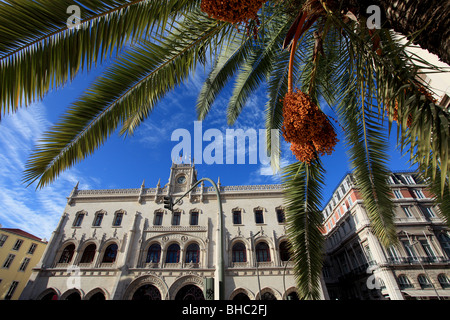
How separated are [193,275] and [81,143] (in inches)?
739

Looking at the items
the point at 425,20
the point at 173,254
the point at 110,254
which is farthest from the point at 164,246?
the point at 425,20

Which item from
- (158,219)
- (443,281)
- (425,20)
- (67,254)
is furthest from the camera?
(158,219)

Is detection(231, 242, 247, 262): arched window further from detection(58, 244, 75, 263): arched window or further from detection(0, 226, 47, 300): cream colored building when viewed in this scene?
detection(0, 226, 47, 300): cream colored building

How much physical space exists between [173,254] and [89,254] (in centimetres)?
803

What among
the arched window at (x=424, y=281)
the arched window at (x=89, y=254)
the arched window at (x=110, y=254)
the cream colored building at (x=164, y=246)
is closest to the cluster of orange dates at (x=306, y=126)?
the cream colored building at (x=164, y=246)

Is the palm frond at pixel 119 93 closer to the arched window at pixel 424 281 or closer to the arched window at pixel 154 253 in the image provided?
the arched window at pixel 154 253

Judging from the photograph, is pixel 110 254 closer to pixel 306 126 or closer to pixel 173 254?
pixel 173 254

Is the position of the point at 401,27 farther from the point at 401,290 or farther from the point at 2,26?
the point at 401,290

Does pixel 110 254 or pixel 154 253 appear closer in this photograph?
pixel 154 253

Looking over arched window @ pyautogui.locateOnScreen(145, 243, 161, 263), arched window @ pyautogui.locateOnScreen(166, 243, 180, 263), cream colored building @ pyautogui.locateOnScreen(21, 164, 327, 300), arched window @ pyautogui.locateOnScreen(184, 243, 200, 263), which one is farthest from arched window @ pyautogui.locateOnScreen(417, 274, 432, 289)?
arched window @ pyautogui.locateOnScreen(145, 243, 161, 263)

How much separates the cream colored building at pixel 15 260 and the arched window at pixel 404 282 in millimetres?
43780

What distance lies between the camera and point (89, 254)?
67.8 ft

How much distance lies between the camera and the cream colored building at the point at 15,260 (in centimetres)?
2820
